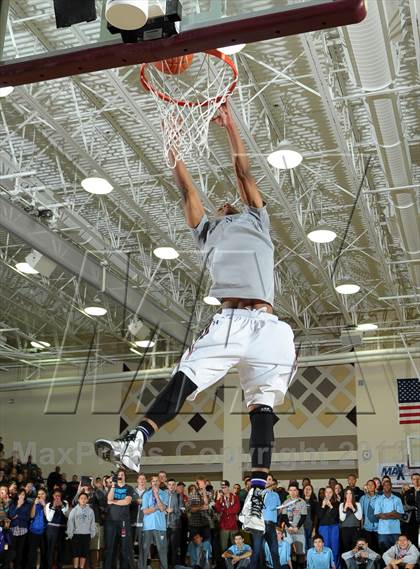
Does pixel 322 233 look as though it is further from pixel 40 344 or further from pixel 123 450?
pixel 40 344

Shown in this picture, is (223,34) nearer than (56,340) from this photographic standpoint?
Yes

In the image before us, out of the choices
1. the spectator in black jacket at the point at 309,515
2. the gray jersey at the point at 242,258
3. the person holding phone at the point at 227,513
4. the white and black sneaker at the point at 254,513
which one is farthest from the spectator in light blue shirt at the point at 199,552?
the gray jersey at the point at 242,258

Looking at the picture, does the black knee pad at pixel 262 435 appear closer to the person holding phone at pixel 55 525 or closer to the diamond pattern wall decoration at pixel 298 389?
the person holding phone at pixel 55 525

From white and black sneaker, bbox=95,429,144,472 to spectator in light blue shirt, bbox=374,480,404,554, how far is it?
12.0 metres

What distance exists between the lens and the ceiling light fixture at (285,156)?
12195 mm

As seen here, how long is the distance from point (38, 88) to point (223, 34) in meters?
9.10

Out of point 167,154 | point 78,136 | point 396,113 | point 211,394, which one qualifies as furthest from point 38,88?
point 211,394

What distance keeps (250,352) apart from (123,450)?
97cm

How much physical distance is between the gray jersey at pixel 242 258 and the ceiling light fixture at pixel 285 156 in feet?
25.6

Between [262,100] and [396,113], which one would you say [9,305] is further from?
[396,113]

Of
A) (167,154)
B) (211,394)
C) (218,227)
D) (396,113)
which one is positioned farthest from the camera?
(211,394)

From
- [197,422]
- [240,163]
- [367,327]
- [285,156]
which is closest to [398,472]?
[367,327]

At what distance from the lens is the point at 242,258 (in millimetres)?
4523

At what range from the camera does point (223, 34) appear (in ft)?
14.3
